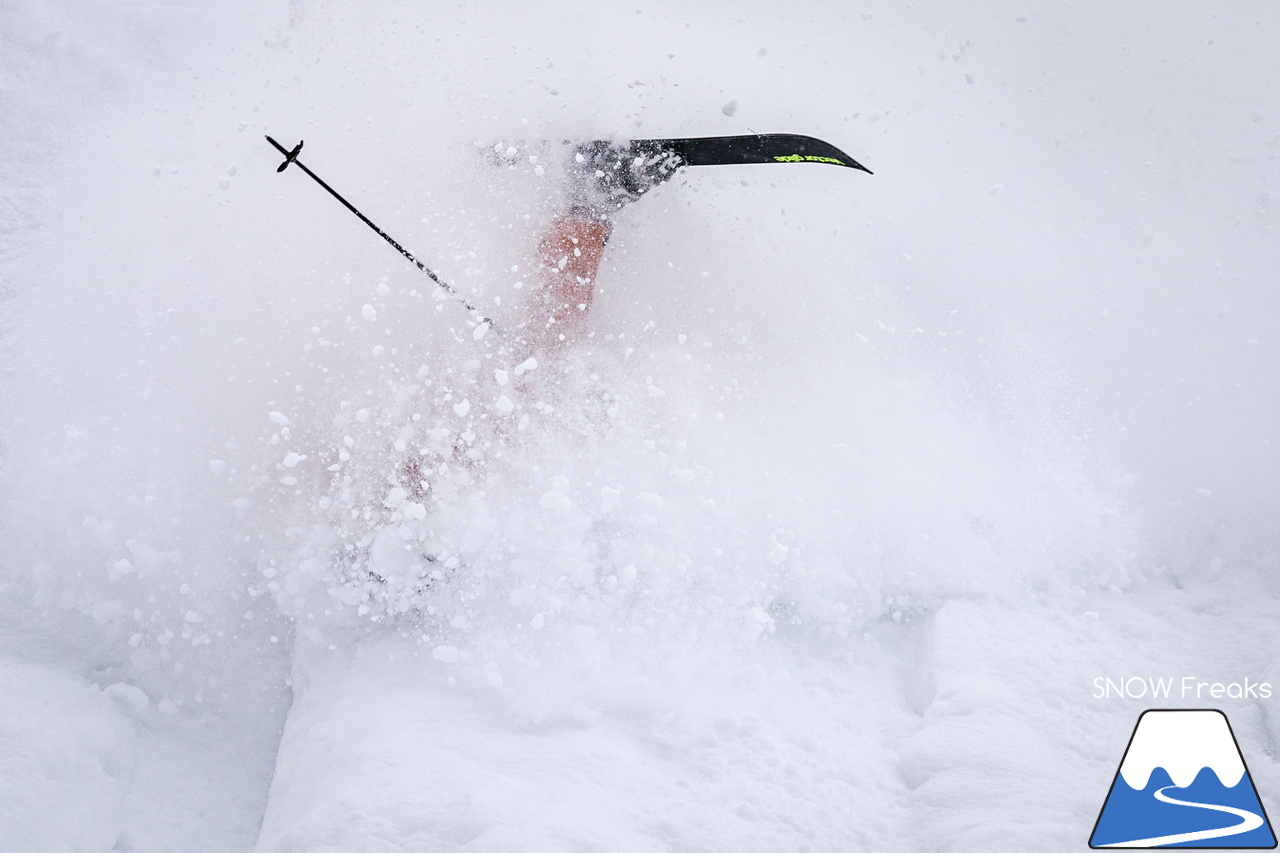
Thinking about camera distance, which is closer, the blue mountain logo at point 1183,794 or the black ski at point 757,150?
the blue mountain logo at point 1183,794

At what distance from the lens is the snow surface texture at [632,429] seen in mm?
1699

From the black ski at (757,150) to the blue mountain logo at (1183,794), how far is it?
5.47 ft

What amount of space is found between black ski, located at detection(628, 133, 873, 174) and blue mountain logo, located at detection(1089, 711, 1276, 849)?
1669 mm

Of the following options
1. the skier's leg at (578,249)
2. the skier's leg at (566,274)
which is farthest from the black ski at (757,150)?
the skier's leg at (566,274)

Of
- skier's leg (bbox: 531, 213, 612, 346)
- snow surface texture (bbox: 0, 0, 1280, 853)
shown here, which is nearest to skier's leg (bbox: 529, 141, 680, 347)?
skier's leg (bbox: 531, 213, 612, 346)

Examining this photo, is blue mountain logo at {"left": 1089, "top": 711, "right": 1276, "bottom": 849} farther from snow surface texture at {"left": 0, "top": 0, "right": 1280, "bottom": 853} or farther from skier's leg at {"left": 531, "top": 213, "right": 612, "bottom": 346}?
skier's leg at {"left": 531, "top": 213, "right": 612, "bottom": 346}

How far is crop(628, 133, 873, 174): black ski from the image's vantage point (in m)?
2.06

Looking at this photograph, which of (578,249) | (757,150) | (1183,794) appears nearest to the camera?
(1183,794)

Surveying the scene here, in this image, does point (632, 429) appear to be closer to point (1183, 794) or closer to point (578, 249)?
point (578, 249)

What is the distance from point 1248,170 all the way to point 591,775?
10.9 feet

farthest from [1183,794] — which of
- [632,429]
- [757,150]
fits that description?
[757,150]

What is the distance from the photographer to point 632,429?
2295mm

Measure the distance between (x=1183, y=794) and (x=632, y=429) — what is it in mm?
1652

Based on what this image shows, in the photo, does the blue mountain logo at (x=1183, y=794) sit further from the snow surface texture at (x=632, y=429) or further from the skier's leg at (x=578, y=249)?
the skier's leg at (x=578, y=249)
